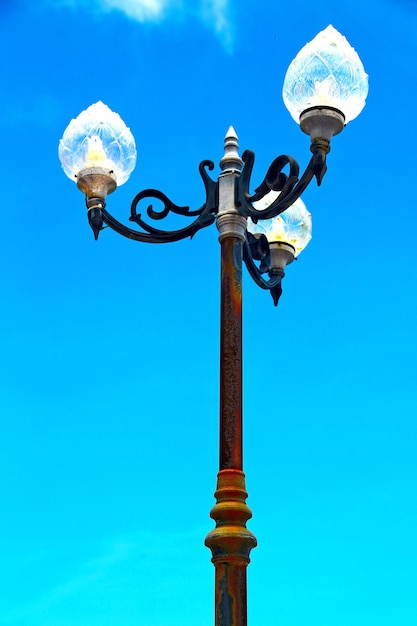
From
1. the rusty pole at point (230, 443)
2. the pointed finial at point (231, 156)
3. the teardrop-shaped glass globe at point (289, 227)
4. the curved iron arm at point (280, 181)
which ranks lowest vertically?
the rusty pole at point (230, 443)

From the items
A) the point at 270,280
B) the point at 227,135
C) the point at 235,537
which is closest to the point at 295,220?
the point at 270,280

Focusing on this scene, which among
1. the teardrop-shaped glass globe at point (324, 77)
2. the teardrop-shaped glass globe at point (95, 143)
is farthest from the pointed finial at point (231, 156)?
the teardrop-shaped glass globe at point (95, 143)

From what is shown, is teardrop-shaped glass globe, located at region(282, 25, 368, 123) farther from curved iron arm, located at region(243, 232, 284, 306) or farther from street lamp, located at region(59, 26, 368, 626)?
curved iron arm, located at region(243, 232, 284, 306)

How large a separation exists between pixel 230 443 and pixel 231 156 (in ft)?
7.35

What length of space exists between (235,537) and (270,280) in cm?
298

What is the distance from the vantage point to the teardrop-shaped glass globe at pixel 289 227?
10.3 metres

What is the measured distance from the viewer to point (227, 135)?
941 cm

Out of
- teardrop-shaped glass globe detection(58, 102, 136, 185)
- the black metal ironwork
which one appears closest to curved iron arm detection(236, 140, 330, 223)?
the black metal ironwork

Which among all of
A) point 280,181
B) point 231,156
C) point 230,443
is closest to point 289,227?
point 231,156

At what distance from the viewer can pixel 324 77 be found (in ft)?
28.9

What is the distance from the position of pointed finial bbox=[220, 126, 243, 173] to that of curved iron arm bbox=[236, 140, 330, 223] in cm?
→ 14

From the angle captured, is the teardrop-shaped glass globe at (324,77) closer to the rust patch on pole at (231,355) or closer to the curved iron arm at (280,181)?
the curved iron arm at (280,181)

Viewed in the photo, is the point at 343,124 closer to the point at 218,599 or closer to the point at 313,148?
the point at 313,148

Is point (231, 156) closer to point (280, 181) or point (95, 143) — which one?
point (280, 181)
